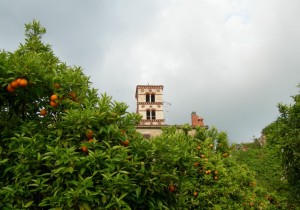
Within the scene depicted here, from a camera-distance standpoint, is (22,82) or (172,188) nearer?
(22,82)

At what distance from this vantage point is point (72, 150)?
15.1 ft

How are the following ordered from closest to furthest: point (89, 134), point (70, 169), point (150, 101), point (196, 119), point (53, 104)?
point (70, 169) → point (89, 134) → point (53, 104) → point (196, 119) → point (150, 101)

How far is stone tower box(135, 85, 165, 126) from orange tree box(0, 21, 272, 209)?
155 ft

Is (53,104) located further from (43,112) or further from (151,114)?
(151,114)

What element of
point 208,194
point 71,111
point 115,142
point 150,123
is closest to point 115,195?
point 115,142

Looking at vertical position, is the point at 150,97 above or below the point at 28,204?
above

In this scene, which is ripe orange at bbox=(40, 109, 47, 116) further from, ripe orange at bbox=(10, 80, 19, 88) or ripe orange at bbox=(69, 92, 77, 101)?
ripe orange at bbox=(10, 80, 19, 88)

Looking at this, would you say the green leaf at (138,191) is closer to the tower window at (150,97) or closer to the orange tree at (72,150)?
the orange tree at (72,150)

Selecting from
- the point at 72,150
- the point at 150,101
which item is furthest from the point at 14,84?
the point at 150,101

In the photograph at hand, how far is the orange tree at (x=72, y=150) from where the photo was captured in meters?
4.48

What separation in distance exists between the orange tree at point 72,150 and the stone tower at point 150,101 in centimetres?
4721

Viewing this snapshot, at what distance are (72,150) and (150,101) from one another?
163ft

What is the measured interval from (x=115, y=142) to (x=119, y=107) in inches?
21.9

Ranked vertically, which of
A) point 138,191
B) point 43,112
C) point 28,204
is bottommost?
point 28,204
